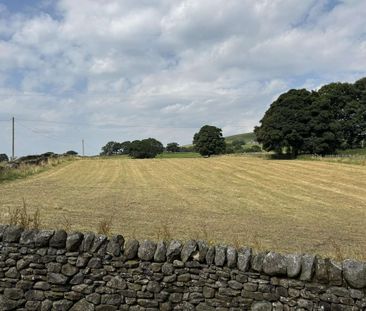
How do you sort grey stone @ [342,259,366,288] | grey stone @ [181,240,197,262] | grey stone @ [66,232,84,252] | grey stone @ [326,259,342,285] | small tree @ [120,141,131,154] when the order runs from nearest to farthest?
grey stone @ [342,259,366,288] → grey stone @ [326,259,342,285] → grey stone @ [181,240,197,262] → grey stone @ [66,232,84,252] → small tree @ [120,141,131,154]

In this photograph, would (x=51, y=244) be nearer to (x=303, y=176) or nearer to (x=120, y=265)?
(x=120, y=265)

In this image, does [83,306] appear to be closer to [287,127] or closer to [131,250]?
[131,250]

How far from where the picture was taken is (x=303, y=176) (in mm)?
39219

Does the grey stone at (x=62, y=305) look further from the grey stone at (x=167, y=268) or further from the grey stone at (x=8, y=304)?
the grey stone at (x=167, y=268)

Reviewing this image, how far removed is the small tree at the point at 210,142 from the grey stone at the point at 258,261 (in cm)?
10834

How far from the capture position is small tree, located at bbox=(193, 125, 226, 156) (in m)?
115

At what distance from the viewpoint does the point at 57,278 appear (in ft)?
25.5

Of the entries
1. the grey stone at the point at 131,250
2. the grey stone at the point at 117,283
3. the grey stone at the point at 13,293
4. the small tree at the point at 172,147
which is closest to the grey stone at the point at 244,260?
the grey stone at the point at 131,250

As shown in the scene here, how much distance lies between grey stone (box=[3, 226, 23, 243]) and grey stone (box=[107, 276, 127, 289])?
79.9 inches

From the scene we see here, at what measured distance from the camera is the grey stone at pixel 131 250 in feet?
24.6

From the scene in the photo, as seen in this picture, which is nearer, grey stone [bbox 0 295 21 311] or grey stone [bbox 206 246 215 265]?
grey stone [bbox 206 246 215 265]

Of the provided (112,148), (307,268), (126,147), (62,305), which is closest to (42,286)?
(62,305)

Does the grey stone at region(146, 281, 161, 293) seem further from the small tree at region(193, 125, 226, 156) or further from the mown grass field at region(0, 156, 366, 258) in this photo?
the small tree at region(193, 125, 226, 156)

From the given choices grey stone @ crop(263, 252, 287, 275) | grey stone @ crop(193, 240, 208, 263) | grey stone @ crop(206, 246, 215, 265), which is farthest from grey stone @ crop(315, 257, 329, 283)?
grey stone @ crop(193, 240, 208, 263)
